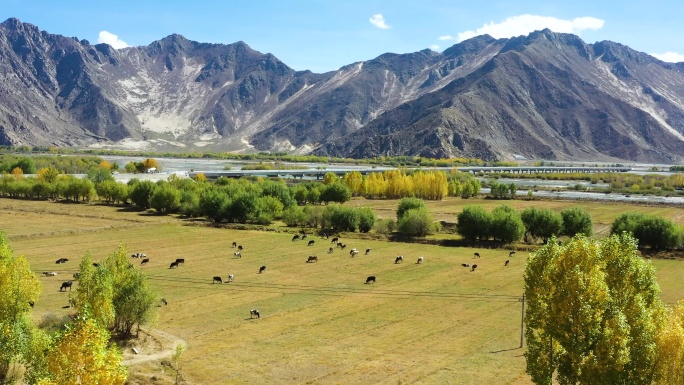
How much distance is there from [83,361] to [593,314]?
20.9 metres

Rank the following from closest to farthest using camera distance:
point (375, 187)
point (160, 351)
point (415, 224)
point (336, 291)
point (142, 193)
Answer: point (160, 351), point (336, 291), point (415, 224), point (142, 193), point (375, 187)

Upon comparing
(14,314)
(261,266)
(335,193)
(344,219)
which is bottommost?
(261,266)

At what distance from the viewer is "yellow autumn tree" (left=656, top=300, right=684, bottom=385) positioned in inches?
975

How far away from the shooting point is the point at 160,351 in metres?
38.9

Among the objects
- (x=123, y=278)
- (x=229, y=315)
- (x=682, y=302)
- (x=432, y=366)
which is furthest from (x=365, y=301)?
(x=682, y=302)

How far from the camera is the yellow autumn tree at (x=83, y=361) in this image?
20406 millimetres

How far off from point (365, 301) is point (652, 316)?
29.6m

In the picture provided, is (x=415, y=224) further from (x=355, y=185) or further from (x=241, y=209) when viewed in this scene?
(x=355, y=185)

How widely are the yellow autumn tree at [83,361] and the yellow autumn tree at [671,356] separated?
22.6 m

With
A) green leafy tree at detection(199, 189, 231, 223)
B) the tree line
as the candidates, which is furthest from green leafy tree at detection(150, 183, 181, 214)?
the tree line

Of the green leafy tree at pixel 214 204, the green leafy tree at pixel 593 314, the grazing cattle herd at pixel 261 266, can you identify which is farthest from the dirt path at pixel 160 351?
the green leafy tree at pixel 214 204

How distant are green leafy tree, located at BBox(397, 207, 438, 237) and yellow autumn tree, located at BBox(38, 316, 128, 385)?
79.7 metres

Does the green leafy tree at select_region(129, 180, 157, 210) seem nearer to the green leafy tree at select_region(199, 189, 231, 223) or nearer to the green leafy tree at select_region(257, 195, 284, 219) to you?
the green leafy tree at select_region(199, 189, 231, 223)

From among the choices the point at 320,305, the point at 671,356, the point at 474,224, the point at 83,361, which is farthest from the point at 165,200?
the point at 671,356
